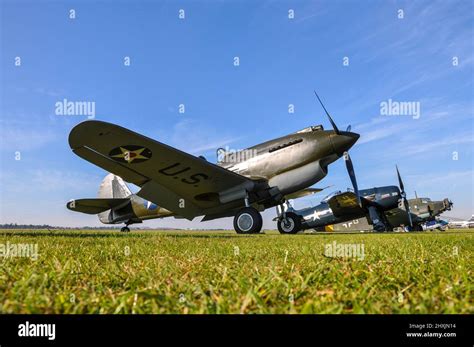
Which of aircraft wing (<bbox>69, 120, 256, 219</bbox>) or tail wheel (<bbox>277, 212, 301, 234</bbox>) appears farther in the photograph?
tail wheel (<bbox>277, 212, 301, 234</bbox>)

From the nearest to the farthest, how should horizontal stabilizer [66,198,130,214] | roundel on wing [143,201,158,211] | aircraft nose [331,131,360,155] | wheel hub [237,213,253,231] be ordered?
wheel hub [237,213,253,231] → aircraft nose [331,131,360,155] → roundel on wing [143,201,158,211] → horizontal stabilizer [66,198,130,214]

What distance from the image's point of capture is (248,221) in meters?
10.1

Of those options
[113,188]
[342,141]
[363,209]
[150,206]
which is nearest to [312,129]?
[342,141]

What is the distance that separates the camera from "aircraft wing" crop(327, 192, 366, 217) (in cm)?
2048

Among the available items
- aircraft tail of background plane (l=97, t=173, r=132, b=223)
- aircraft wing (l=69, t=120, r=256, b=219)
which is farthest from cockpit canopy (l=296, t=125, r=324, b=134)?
aircraft tail of background plane (l=97, t=173, r=132, b=223)

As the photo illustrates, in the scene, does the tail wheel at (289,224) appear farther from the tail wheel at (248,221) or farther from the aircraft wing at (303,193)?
the aircraft wing at (303,193)

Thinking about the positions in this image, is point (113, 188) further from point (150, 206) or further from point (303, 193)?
point (303, 193)

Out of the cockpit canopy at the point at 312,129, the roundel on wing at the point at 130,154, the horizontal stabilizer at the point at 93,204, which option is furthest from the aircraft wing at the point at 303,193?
the roundel on wing at the point at 130,154

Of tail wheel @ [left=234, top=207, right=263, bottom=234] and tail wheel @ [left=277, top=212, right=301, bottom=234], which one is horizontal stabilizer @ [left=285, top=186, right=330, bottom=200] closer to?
tail wheel @ [left=277, top=212, right=301, bottom=234]

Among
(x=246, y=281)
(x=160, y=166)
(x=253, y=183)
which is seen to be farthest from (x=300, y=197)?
(x=246, y=281)

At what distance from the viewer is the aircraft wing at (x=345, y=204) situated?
20.5 m

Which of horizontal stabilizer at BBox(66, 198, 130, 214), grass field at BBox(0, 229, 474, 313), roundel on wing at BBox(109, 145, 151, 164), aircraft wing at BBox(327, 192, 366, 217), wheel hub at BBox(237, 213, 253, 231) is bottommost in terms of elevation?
grass field at BBox(0, 229, 474, 313)
